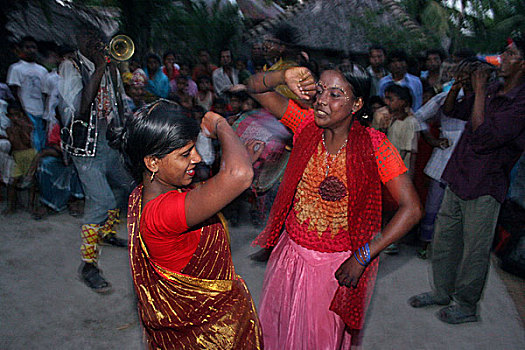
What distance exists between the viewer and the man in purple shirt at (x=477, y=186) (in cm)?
291

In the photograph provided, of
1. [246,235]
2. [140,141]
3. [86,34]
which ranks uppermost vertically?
[86,34]

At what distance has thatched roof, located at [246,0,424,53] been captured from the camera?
13.5m

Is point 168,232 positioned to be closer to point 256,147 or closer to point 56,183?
point 256,147

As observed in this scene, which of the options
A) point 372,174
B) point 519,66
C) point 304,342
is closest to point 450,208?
point 519,66

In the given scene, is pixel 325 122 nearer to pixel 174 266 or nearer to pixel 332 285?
pixel 332 285

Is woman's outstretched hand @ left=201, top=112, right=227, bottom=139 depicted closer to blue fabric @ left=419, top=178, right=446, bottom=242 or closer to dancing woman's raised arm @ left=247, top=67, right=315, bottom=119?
dancing woman's raised arm @ left=247, top=67, right=315, bottom=119

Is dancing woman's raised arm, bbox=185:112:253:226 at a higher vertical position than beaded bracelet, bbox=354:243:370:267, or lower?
higher

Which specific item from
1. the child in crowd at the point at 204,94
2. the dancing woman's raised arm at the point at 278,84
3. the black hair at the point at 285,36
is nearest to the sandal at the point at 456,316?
the dancing woman's raised arm at the point at 278,84

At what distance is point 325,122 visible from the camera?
87.4 inches

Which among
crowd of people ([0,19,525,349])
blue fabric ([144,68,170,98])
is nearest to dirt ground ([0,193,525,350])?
crowd of people ([0,19,525,349])

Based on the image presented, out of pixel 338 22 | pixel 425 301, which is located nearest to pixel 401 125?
pixel 425 301

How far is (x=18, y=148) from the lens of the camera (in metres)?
5.64

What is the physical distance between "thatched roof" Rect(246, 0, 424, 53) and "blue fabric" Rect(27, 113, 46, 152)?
875cm

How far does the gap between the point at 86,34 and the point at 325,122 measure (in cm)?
225
